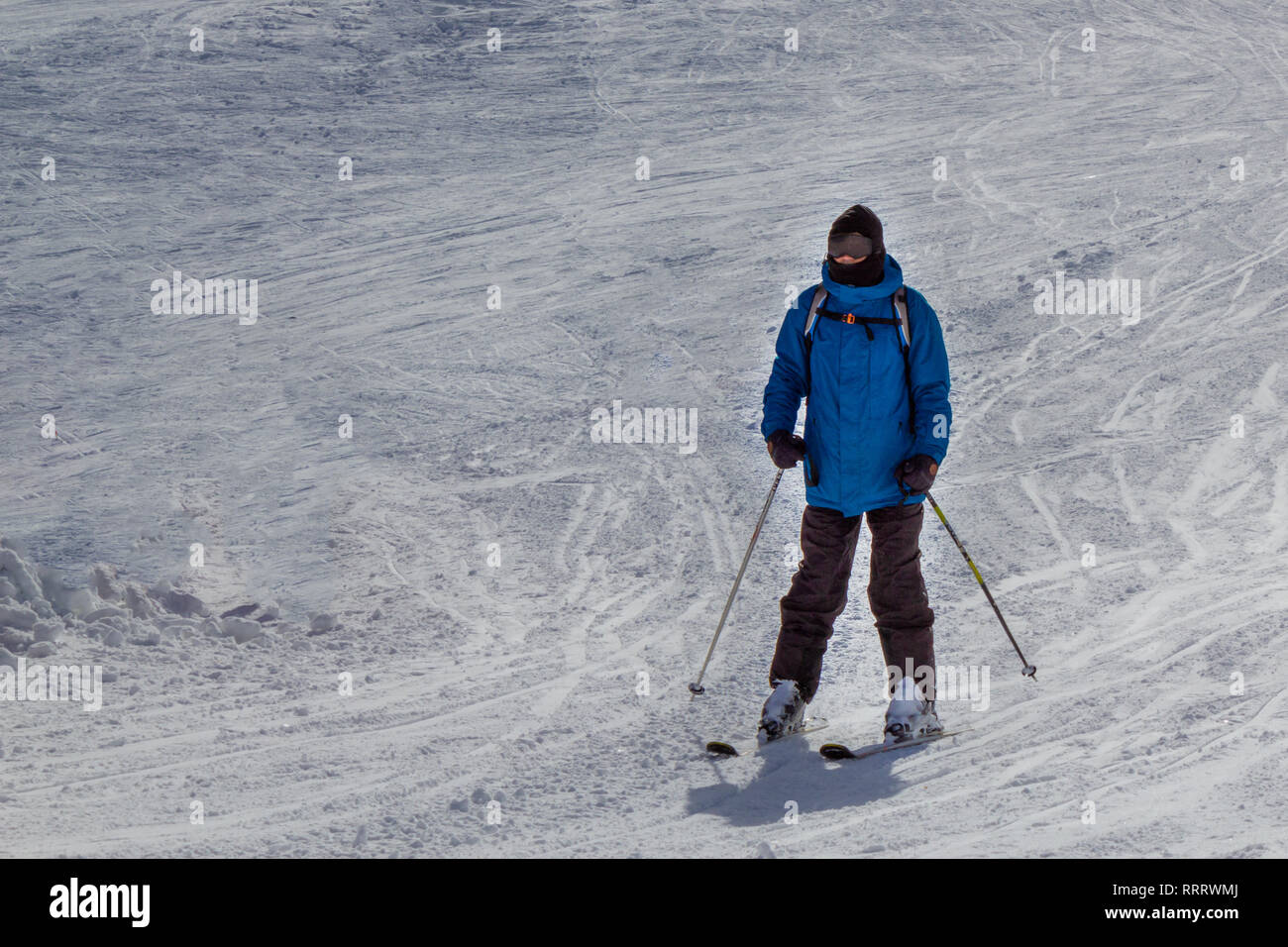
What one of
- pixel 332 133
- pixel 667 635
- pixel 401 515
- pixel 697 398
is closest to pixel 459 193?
pixel 332 133

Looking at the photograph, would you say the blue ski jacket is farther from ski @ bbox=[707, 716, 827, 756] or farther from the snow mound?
the snow mound

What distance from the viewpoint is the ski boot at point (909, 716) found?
16.3ft

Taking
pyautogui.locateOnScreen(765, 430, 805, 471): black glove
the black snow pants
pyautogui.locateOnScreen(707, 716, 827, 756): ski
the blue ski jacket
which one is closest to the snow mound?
pyautogui.locateOnScreen(707, 716, 827, 756): ski

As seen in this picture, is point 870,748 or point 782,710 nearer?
point 870,748

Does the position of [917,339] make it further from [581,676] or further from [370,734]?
[370,734]

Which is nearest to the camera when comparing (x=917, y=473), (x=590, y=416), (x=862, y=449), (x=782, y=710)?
(x=917, y=473)

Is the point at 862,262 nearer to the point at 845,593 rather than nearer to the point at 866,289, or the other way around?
the point at 866,289

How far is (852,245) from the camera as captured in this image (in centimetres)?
464

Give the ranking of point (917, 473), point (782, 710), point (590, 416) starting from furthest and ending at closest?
point (590, 416)
point (782, 710)
point (917, 473)

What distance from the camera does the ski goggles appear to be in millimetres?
4637

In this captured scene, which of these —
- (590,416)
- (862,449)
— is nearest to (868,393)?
(862,449)

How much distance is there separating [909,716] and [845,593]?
517 mm

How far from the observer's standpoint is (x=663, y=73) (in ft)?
53.8

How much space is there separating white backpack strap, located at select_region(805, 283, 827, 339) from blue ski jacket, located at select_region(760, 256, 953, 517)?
0.02m
